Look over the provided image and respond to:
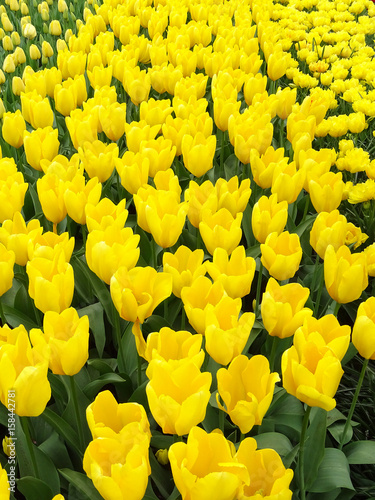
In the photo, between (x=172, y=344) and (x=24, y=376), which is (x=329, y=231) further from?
(x=24, y=376)

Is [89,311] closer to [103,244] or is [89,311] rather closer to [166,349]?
[103,244]

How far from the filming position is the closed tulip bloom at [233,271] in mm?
1326

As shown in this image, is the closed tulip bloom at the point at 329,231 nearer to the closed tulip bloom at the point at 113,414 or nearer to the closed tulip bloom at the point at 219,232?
the closed tulip bloom at the point at 219,232

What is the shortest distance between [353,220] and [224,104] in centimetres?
83

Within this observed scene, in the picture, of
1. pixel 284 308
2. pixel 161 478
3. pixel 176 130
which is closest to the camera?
pixel 284 308

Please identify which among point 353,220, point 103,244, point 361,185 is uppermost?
point 103,244

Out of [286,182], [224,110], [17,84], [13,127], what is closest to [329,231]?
[286,182]

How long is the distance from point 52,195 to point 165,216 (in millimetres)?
398

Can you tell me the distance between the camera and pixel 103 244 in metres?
Result: 1.34

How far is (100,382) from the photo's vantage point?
4.81ft

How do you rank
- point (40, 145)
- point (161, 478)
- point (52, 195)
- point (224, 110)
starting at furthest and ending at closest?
1. point (224, 110)
2. point (40, 145)
3. point (52, 195)
4. point (161, 478)

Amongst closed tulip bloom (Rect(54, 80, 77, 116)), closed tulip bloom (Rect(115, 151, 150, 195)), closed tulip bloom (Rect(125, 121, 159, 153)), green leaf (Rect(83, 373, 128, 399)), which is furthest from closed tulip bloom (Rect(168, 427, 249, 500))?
closed tulip bloom (Rect(54, 80, 77, 116))

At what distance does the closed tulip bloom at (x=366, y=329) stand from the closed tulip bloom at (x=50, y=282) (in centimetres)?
67

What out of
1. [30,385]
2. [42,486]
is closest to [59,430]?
[42,486]
